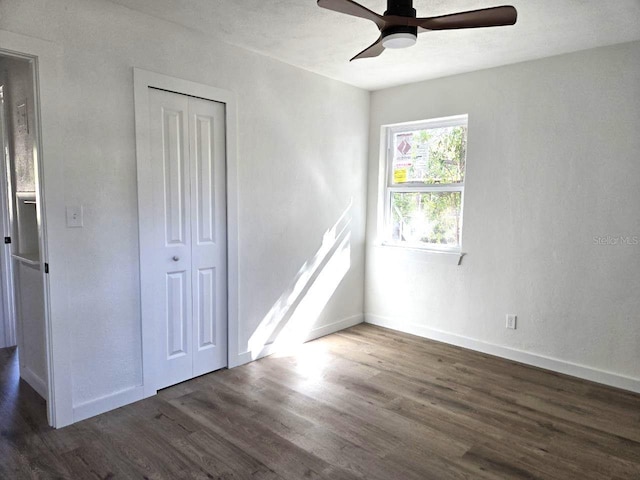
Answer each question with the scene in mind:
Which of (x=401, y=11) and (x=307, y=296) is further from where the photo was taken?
(x=307, y=296)

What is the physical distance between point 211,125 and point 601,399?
3.48 metres

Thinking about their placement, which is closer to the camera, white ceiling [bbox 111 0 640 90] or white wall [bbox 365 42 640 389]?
white ceiling [bbox 111 0 640 90]

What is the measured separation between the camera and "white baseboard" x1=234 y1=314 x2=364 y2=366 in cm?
348

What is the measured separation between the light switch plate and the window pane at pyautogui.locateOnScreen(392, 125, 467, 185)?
10.1 ft

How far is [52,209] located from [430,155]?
3.28 m

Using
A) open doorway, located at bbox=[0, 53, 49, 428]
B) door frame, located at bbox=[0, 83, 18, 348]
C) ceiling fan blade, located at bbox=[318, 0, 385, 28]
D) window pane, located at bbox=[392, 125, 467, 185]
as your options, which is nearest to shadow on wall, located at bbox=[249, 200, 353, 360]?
window pane, located at bbox=[392, 125, 467, 185]

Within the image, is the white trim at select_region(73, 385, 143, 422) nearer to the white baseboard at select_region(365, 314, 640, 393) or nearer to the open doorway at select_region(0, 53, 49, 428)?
the open doorway at select_region(0, 53, 49, 428)

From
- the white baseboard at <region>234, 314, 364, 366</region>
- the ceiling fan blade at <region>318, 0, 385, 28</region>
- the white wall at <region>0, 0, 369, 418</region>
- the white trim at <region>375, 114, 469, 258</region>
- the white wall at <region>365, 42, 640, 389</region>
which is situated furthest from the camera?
the white trim at <region>375, 114, 469, 258</region>

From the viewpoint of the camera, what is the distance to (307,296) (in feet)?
13.1

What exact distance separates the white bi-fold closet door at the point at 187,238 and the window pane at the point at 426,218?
2.04 meters

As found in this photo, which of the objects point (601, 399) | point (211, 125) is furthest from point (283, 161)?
point (601, 399)

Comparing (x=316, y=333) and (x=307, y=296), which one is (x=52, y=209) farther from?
(x=316, y=333)

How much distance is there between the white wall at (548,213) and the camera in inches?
121

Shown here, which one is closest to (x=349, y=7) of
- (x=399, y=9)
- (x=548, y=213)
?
(x=399, y=9)
